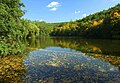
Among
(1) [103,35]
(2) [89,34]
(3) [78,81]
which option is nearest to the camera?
(3) [78,81]

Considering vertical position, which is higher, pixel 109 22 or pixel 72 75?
pixel 109 22

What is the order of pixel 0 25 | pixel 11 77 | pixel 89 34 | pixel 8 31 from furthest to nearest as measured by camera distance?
pixel 89 34 → pixel 8 31 → pixel 0 25 → pixel 11 77

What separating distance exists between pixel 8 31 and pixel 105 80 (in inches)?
837

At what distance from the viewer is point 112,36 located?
322ft

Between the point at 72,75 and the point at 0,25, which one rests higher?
the point at 0,25

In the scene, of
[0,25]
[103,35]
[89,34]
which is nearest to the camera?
[0,25]

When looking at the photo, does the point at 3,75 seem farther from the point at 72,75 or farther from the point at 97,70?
the point at 97,70

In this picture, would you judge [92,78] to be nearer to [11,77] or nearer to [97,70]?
[97,70]

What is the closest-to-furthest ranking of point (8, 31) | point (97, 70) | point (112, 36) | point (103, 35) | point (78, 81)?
point (78, 81) < point (97, 70) < point (8, 31) < point (112, 36) < point (103, 35)

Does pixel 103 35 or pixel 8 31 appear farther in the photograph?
pixel 103 35

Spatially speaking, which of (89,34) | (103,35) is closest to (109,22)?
(103,35)

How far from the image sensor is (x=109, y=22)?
10288 cm

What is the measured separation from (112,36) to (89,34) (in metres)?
30.1

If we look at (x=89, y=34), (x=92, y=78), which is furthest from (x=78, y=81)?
(x=89, y=34)
